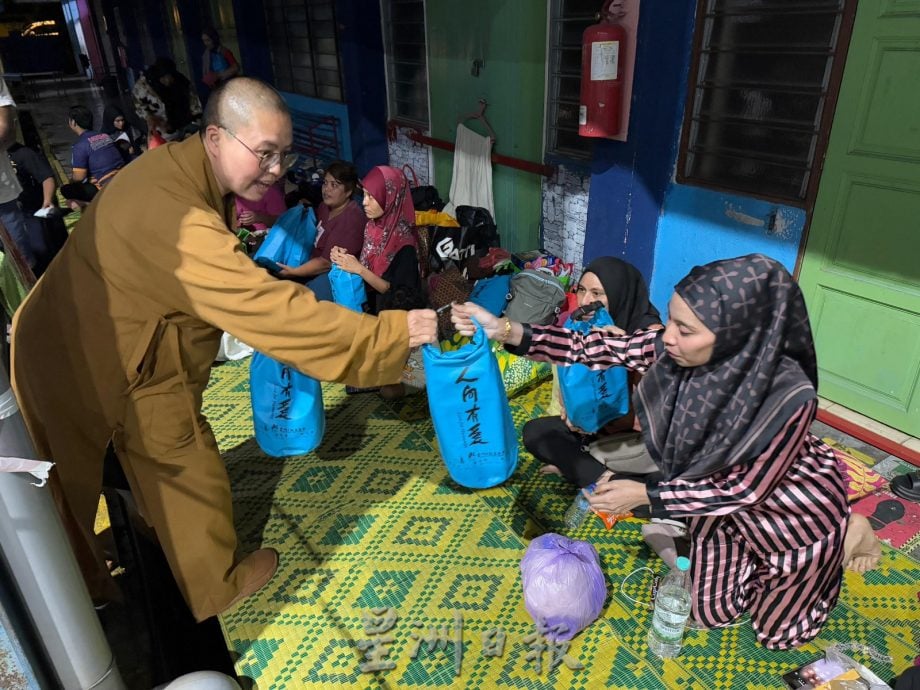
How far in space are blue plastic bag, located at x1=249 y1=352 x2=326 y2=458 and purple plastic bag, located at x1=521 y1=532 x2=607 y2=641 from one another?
1353 mm

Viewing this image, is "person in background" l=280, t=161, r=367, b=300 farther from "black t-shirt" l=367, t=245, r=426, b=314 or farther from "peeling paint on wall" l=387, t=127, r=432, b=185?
"peeling paint on wall" l=387, t=127, r=432, b=185

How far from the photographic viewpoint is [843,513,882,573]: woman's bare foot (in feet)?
8.03

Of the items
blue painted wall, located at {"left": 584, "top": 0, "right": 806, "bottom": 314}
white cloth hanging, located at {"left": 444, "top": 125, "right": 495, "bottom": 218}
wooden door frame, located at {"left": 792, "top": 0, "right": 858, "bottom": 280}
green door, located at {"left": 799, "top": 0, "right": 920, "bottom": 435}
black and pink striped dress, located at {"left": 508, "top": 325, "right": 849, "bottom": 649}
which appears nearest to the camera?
black and pink striped dress, located at {"left": 508, "top": 325, "right": 849, "bottom": 649}

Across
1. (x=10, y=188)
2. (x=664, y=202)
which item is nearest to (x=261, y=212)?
(x=10, y=188)

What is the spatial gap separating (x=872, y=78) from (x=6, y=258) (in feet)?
15.7

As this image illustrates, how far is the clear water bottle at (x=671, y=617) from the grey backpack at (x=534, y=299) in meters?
2.04

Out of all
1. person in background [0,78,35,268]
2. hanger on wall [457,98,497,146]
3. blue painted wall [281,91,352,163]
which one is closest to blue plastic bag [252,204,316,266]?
person in background [0,78,35,268]

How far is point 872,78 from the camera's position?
3.08m

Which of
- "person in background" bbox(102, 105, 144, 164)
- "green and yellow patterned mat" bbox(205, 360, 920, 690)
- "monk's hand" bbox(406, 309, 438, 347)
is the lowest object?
"green and yellow patterned mat" bbox(205, 360, 920, 690)

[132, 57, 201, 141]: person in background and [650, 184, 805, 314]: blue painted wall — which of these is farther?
[132, 57, 201, 141]: person in background

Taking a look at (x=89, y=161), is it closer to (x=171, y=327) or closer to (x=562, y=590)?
(x=171, y=327)

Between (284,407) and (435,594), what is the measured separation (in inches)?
46.6

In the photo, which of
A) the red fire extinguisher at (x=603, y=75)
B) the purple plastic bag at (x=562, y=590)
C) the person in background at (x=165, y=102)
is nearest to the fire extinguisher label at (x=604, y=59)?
the red fire extinguisher at (x=603, y=75)

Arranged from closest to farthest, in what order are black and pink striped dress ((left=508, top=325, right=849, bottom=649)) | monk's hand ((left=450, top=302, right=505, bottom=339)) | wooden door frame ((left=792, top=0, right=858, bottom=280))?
black and pink striped dress ((left=508, top=325, right=849, bottom=649)) < monk's hand ((left=450, top=302, right=505, bottom=339)) < wooden door frame ((left=792, top=0, right=858, bottom=280))
